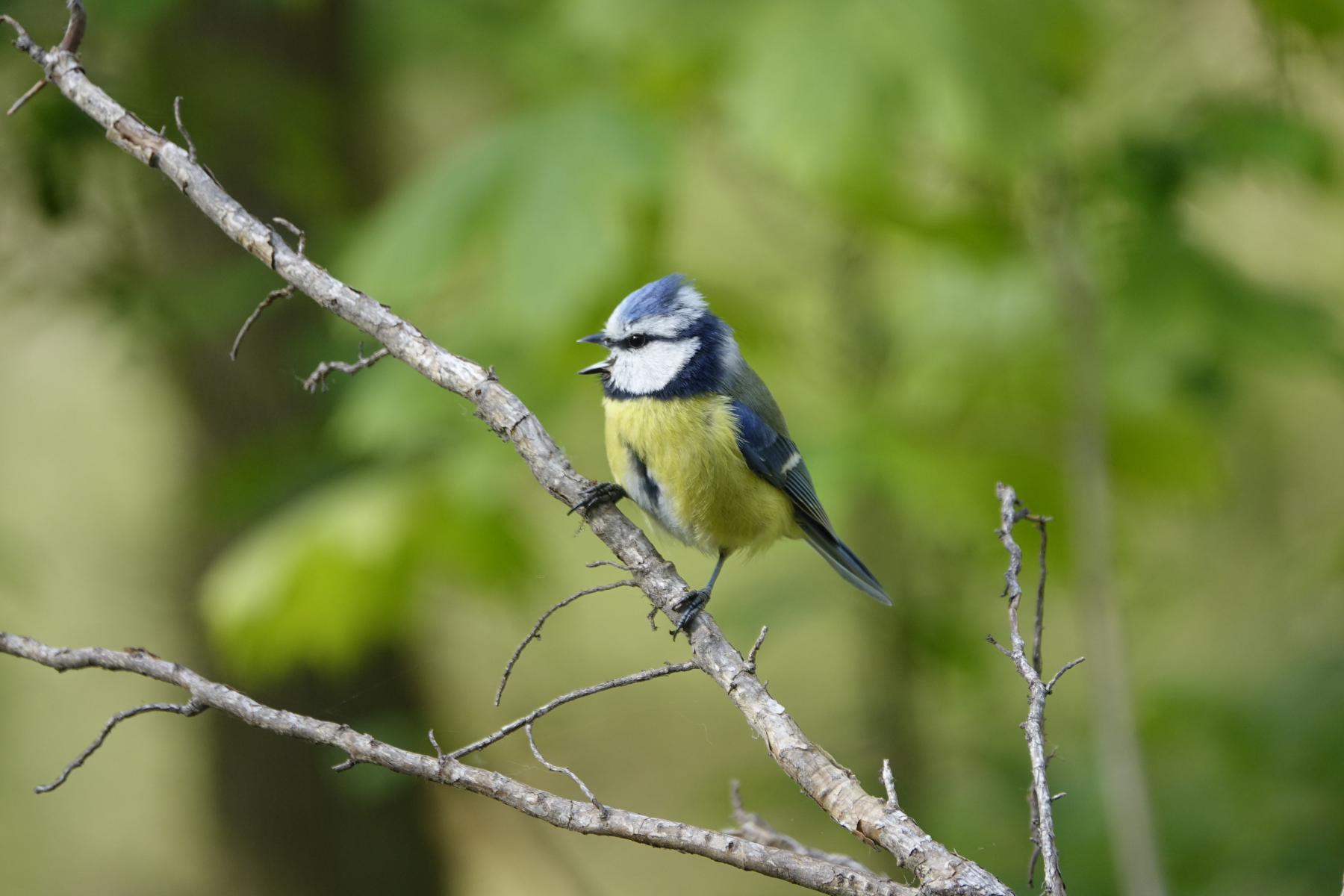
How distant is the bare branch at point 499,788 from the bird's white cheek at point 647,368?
3.61 ft

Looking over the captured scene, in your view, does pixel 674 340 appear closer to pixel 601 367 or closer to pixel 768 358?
pixel 601 367

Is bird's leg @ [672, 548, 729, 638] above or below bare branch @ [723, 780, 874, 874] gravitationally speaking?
above

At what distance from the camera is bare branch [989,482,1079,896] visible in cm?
90

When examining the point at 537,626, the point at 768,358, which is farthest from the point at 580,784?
the point at 768,358

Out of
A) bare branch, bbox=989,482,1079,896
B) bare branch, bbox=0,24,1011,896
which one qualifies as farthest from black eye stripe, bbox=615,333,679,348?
bare branch, bbox=989,482,1079,896

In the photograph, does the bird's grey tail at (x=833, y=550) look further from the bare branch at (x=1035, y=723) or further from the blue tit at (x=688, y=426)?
the bare branch at (x=1035, y=723)

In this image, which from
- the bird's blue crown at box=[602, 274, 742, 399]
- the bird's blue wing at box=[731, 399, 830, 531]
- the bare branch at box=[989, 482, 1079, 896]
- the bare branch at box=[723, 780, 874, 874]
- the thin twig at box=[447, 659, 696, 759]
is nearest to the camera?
the bare branch at box=[989, 482, 1079, 896]

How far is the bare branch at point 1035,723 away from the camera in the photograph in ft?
2.96

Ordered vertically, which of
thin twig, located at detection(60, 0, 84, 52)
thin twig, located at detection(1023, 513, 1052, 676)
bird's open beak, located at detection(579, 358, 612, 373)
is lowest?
thin twig, located at detection(1023, 513, 1052, 676)

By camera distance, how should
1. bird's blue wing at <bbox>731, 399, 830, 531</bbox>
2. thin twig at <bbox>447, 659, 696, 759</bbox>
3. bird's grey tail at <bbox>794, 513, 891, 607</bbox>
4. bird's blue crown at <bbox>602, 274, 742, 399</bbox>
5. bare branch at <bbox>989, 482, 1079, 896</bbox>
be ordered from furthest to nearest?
bird's grey tail at <bbox>794, 513, 891, 607</bbox> → bird's blue wing at <bbox>731, 399, 830, 531</bbox> → bird's blue crown at <bbox>602, 274, 742, 399</bbox> → thin twig at <bbox>447, 659, 696, 759</bbox> → bare branch at <bbox>989, 482, 1079, 896</bbox>

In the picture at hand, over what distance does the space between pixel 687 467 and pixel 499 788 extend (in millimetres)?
1044

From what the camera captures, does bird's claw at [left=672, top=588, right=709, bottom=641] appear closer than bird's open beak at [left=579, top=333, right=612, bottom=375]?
Yes

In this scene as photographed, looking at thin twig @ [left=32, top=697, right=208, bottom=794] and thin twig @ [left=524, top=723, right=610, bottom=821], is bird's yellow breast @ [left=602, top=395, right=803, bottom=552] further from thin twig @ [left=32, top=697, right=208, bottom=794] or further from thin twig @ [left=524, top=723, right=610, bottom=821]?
thin twig @ [left=32, top=697, right=208, bottom=794]

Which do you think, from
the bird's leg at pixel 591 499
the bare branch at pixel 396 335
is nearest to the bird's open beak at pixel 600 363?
the bird's leg at pixel 591 499
